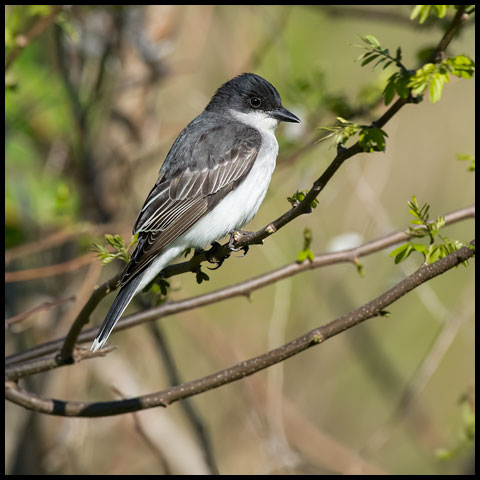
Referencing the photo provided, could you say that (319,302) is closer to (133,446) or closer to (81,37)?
(133,446)

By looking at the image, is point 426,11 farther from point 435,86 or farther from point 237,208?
point 237,208

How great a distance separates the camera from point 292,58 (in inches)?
225

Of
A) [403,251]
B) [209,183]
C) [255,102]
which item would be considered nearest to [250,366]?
[403,251]

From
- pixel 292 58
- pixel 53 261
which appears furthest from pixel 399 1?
pixel 53 261

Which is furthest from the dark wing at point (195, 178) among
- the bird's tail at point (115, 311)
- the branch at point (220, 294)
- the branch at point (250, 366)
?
the branch at point (250, 366)

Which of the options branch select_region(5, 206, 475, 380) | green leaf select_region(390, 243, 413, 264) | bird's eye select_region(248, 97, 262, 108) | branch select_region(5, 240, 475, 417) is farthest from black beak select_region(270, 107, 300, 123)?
branch select_region(5, 240, 475, 417)

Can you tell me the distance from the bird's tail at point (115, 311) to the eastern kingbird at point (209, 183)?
10mm

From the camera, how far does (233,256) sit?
15.2 feet

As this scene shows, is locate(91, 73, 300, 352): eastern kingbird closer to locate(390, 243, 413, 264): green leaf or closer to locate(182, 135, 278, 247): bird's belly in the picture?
locate(182, 135, 278, 247): bird's belly

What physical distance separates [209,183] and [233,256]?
984 millimetres

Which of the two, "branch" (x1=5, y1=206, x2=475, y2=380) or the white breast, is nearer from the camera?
"branch" (x1=5, y1=206, x2=475, y2=380)

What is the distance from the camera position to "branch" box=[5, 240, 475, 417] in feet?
7.25

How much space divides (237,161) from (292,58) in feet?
7.37

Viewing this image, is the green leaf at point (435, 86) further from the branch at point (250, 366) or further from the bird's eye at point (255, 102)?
the bird's eye at point (255, 102)
